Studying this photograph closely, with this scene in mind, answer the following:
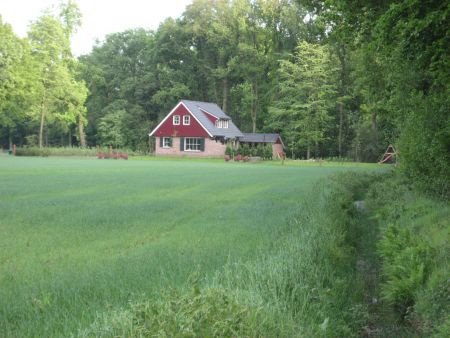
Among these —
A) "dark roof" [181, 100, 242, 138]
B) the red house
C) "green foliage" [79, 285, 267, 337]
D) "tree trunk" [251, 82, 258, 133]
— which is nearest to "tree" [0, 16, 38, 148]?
the red house

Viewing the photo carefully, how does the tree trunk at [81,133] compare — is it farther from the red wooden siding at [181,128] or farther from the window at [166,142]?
the window at [166,142]

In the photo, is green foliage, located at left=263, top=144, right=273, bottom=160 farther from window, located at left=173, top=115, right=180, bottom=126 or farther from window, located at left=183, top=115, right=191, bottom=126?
window, located at left=173, top=115, right=180, bottom=126

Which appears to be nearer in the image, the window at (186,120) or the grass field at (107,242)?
the grass field at (107,242)

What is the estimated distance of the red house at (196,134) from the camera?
216 ft

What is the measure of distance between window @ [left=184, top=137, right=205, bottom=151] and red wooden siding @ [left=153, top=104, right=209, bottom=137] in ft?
2.25

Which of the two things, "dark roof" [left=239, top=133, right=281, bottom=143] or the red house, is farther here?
"dark roof" [left=239, top=133, right=281, bottom=143]

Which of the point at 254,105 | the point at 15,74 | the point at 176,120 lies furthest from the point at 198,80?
the point at 15,74

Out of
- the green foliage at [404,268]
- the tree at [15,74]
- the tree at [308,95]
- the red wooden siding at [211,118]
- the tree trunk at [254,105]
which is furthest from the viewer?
the tree trunk at [254,105]

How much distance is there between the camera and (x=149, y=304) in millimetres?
4812

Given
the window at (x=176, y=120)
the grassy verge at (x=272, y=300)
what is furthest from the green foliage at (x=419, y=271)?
the window at (x=176, y=120)

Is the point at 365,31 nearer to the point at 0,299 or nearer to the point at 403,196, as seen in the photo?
the point at 403,196

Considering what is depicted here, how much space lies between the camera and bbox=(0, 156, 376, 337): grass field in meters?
5.77

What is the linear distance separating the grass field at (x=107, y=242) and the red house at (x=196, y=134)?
45.5m

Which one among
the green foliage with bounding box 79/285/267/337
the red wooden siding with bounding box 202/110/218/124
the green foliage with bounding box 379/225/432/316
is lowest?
the green foliage with bounding box 379/225/432/316
